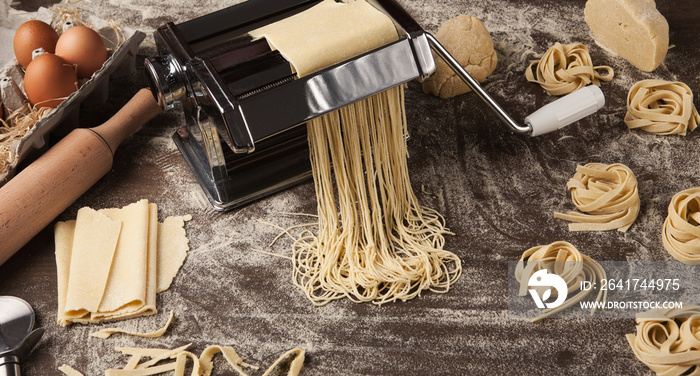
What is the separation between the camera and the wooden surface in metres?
1.66

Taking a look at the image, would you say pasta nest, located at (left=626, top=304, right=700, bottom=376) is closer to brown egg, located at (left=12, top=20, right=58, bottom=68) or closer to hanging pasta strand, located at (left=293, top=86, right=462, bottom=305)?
hanging pasta strand, located at (left=293, top=86, right=462, bottom=305)

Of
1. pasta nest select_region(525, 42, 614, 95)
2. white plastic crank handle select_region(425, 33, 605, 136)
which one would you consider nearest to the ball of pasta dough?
pasta nest select_region(525, 42, 614, 95)

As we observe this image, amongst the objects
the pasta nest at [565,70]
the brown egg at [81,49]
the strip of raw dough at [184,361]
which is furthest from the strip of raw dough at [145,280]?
the pasta nest at [565,70]

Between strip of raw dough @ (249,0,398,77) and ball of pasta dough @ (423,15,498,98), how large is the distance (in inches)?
22.9

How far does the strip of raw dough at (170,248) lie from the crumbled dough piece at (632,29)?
1594 millimetres

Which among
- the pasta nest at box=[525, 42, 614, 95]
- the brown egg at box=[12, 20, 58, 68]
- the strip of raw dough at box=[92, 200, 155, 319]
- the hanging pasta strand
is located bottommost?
the pasta nest at box=[525, 42, 614, 95]

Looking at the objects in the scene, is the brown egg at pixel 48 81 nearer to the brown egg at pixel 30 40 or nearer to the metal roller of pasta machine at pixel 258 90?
the brown egg at pixel 30 40

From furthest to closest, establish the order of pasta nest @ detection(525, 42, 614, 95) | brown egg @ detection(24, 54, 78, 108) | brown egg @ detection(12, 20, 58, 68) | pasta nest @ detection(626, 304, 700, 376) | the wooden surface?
pasta nest @ detection(525, 42, 614, 95) < brown egg @ detection(12, 20, 58, 68) < brown egg @ detection(24, 54, 78, 108) < the wooden surface < pasta nest @ detection(626, 304, 700, 376)

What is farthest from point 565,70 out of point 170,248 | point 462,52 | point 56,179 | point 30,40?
point 30,40

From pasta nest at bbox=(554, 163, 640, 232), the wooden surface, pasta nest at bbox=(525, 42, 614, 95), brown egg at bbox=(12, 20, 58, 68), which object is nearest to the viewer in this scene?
the wooden surface

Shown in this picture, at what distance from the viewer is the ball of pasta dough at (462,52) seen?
2254 mm

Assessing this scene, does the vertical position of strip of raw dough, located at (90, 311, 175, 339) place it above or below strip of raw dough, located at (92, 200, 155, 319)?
below

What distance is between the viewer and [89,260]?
6.06 ft

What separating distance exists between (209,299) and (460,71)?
0.92 meters
